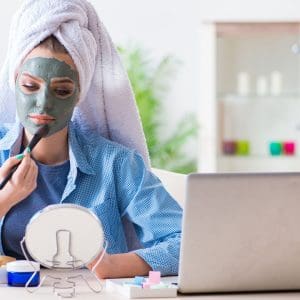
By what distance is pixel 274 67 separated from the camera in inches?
246

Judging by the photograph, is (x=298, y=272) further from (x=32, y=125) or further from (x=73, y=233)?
(x=32, y=125)

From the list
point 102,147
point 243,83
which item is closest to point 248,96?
point 243,83

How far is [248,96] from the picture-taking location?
20.7ft

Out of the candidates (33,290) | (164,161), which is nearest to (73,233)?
(33,290)

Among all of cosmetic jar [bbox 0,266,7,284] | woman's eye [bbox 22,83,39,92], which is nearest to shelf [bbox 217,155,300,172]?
woman's eye [bbox 22,83,39,92]

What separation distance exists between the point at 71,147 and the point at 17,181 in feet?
0.67

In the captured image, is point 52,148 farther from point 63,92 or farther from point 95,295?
point 95,295

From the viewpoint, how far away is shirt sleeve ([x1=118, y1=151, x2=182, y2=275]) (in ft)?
7.27

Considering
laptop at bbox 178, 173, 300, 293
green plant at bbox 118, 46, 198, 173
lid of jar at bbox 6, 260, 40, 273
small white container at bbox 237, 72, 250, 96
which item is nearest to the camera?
laptop at bbox 178, 173, 300, 293

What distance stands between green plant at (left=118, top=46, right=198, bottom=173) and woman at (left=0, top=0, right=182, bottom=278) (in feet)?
12.2

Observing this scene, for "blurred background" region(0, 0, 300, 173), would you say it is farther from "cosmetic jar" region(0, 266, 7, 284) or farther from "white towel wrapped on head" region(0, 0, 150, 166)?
"cosmetic jar" region(0, 266, 7, 284)

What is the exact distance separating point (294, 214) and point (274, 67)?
4582 millimetres

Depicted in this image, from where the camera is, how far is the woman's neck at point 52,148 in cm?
229

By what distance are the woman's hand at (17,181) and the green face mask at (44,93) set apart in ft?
0.40
